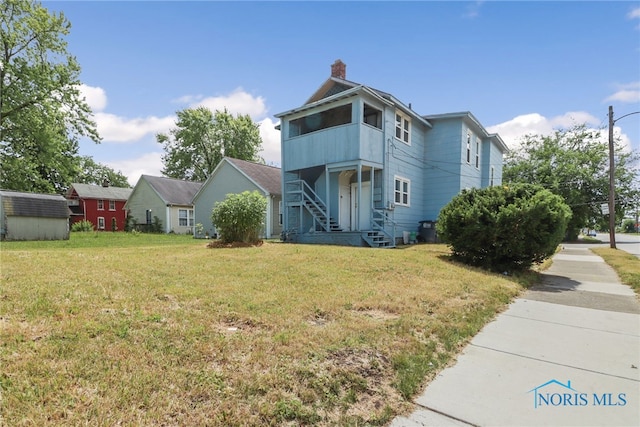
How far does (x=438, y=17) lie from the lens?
8.68m

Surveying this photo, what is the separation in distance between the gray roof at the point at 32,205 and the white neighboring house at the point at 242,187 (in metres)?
7.80

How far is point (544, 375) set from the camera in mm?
2941

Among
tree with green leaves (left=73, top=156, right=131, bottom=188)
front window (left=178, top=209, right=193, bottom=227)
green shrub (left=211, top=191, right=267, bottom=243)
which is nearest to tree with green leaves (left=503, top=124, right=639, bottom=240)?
green shrub (left=211, top=191, right=267, bottom=243)

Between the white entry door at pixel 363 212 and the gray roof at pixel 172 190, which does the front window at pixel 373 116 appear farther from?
the gray roof at pixel 172 190

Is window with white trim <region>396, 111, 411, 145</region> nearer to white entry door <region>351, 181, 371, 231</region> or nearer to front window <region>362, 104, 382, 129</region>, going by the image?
front window <region>362, 104, 382, 129</region>

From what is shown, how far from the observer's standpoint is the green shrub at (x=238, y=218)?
10.8 m

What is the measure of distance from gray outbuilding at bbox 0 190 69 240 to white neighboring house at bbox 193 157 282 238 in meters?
7.71

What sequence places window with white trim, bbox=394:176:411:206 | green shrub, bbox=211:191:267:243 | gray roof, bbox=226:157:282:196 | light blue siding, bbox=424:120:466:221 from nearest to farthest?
green shrub, bbox=211:191:267:243
window with white trim, bbox=394:176:411:206
light blue siding, bbox=424:120:466:221
gray roof, bbox=226:157:282:196

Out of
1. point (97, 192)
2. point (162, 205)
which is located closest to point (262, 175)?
point (162, 205)

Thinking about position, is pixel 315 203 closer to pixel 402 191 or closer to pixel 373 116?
pixel 402 191

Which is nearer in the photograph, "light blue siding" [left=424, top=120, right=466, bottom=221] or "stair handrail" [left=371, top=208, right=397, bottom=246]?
"stair handrail" [left=371, top=208, right=397, bottom=246]

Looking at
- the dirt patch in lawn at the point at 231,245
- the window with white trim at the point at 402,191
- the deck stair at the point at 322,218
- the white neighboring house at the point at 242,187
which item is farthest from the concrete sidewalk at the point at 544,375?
the white neighboring house at the point at 242,187

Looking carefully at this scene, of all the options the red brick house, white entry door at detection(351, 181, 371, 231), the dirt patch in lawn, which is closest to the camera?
the dirt patch in lawn

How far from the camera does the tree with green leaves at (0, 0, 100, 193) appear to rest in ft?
61.4
